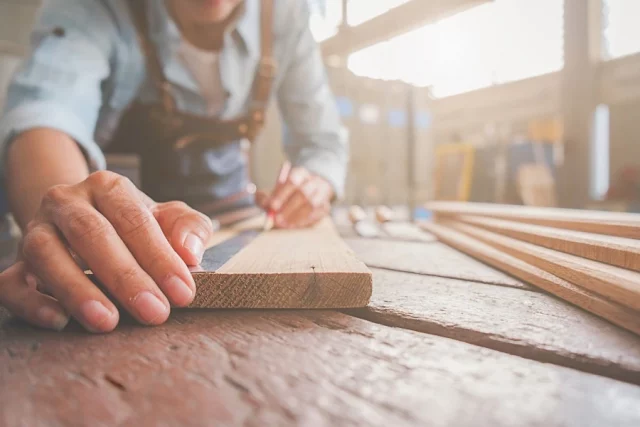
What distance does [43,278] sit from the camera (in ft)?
1.56

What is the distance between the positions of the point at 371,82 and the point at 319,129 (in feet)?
10.4

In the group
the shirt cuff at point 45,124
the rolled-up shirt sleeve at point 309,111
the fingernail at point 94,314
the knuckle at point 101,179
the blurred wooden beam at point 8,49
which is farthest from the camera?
the blurred wooden beam at point 8,49

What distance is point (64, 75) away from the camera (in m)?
0.97

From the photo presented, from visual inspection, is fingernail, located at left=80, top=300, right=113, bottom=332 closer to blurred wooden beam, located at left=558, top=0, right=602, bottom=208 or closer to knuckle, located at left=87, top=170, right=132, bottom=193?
knuckle, located at left=87, top=170, right=132, bottom=193

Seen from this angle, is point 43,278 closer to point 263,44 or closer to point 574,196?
point 263,44

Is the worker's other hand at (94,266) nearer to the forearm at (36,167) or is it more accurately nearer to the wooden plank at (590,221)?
the forearm at (36,167)

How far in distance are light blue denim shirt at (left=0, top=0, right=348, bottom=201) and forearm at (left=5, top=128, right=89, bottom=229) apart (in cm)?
3

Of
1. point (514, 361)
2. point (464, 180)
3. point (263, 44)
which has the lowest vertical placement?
point (514, 361)

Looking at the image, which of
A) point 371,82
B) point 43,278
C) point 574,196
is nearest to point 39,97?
point 43,278

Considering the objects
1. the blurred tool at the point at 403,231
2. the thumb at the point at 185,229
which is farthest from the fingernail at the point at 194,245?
the blurred tool at the point at 403,231

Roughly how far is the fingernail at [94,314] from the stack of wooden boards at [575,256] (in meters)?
0.57

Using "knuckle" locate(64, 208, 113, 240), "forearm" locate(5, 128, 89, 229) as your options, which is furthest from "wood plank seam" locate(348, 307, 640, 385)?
"forearm" locate(5, 128, 89, 229)

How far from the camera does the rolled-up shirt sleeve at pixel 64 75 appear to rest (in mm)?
856

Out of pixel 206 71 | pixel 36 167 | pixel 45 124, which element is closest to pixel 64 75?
pixel 45 124
